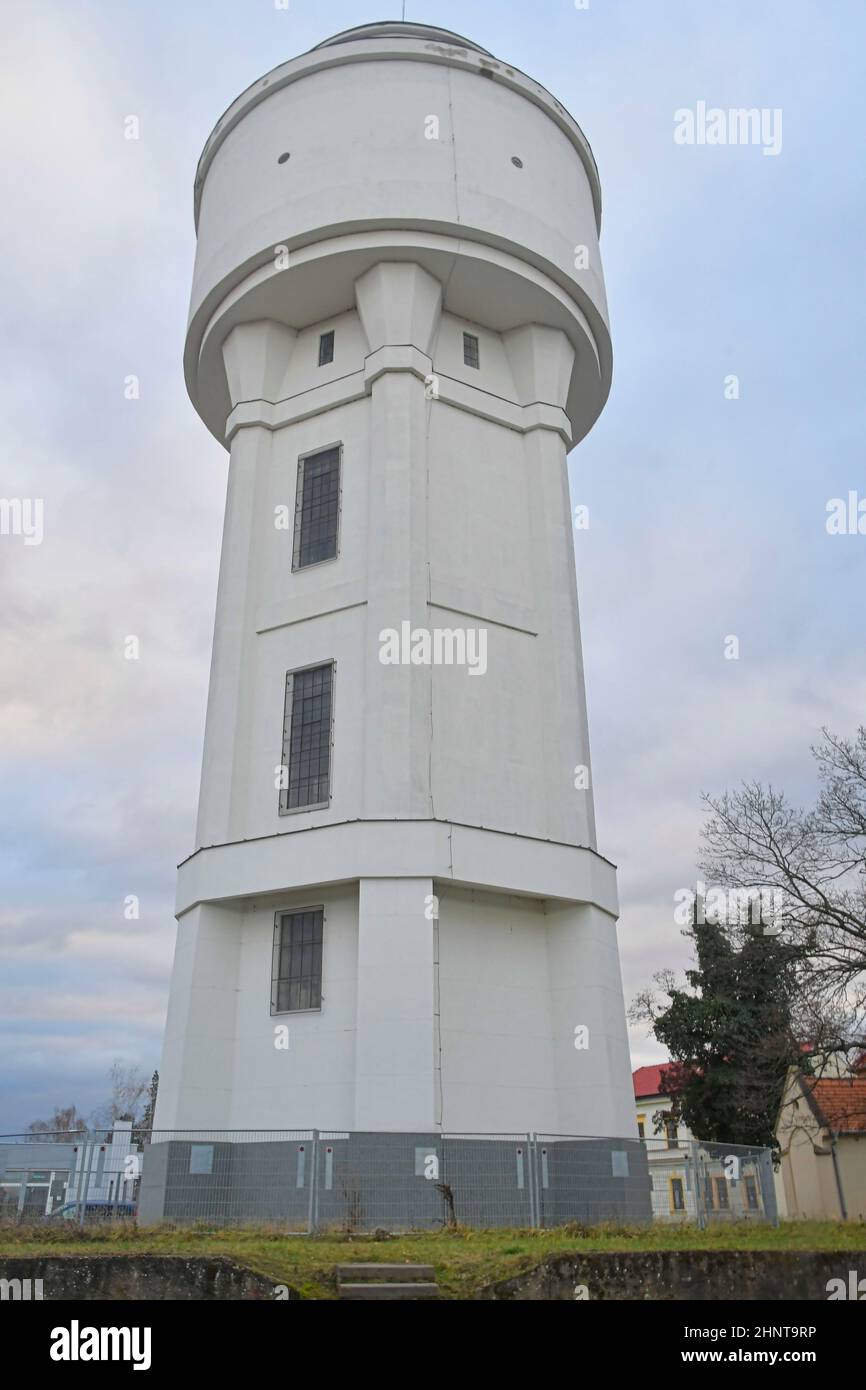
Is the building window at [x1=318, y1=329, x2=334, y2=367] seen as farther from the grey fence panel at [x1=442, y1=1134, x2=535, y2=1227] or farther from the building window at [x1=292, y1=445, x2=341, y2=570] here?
the grey fence panel at [x1=442, y1=1134, x2=535, y2=1227]

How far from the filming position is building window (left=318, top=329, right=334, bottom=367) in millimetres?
23375

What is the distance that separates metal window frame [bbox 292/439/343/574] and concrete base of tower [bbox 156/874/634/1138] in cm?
661

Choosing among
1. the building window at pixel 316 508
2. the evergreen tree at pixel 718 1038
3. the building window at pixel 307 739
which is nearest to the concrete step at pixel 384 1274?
the building window at pixel 307 739

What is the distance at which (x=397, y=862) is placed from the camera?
1752cm

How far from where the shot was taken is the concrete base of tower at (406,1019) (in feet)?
54.7

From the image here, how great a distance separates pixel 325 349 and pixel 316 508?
12.6 ft

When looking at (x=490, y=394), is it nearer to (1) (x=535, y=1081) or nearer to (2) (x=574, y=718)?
(2) (x=574, y=718)

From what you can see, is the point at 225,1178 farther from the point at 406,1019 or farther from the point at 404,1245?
the point at 404,1245

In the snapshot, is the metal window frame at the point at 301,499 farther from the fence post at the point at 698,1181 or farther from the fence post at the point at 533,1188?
the fence post at the point at 698,1181

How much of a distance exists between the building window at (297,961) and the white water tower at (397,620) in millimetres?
48

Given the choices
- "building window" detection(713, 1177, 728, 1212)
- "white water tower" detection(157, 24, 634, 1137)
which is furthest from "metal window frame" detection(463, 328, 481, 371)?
"building window" detection(713, 1177, 728, 1212)

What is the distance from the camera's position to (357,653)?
20.2 m

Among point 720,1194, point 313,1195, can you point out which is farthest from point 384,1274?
point 720,1194
